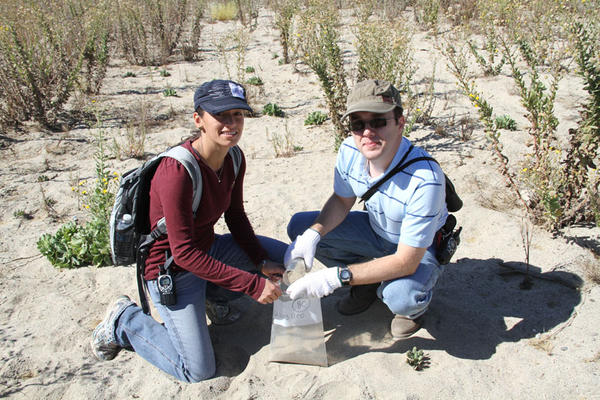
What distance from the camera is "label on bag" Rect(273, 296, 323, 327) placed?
267 centimetres

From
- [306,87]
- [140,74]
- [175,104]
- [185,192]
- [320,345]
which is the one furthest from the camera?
[140,74]

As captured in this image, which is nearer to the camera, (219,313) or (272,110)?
(219,313)

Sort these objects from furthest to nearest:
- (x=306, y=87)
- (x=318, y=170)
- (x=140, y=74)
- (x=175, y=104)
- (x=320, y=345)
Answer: (x=140, y=74)
(x=306, y=87)
(x=175, y=104)
(x=318, y=170)
(x=320, y=345)

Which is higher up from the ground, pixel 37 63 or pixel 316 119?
pixel 37 63

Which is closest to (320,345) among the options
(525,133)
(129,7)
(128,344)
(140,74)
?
(128,344)

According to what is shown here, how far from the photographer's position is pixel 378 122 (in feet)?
7.90

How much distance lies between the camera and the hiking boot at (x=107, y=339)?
2.75m

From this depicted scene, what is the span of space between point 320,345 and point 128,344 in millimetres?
1172

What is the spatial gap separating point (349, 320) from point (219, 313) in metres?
0.88

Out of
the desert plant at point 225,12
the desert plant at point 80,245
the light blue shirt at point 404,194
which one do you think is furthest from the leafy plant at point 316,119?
the desert plant at point 225,12

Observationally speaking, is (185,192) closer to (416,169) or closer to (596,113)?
(416,169)

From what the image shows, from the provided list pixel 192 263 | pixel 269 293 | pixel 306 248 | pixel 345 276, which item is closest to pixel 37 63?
pixel 192 263

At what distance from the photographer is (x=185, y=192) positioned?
241 centimetres

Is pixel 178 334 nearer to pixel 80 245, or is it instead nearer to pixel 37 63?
pixel 80 245
